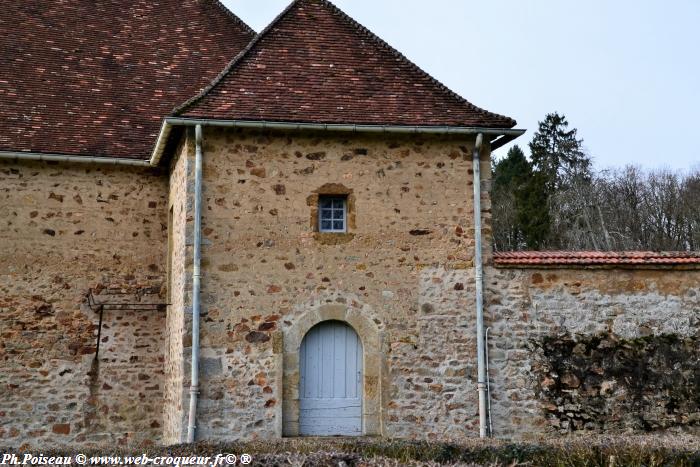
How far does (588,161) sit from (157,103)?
93.6ft

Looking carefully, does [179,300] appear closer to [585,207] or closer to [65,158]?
[65,158]

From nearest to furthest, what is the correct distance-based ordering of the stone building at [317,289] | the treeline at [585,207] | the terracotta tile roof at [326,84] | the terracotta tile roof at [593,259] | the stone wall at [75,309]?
the stone building at [317,289], the terracotta tile roof at [326,84], the terracotta tile roof at [593,259], the stone wall at [75,309], the treeline at [585,207]

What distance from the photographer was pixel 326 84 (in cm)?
1279

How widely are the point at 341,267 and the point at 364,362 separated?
1.28 metres

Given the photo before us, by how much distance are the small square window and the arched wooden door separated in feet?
4.23

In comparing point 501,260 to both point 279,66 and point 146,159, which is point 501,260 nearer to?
point 279,66

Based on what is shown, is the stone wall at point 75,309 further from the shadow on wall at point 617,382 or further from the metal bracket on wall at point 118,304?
the shadow on wall at point 617,382

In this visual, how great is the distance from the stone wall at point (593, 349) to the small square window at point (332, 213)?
83.5 inches

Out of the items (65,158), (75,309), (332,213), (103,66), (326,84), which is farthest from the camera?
(103,66)

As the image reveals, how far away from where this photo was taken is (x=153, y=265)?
13.8m

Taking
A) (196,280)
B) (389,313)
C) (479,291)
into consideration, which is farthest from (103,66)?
(479,291)

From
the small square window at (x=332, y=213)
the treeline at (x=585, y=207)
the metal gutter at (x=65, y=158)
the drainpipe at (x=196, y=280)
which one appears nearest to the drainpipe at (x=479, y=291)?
the small square window at (x=332, y=213)

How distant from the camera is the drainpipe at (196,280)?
37.5 ft

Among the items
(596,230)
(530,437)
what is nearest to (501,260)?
(530,437)
